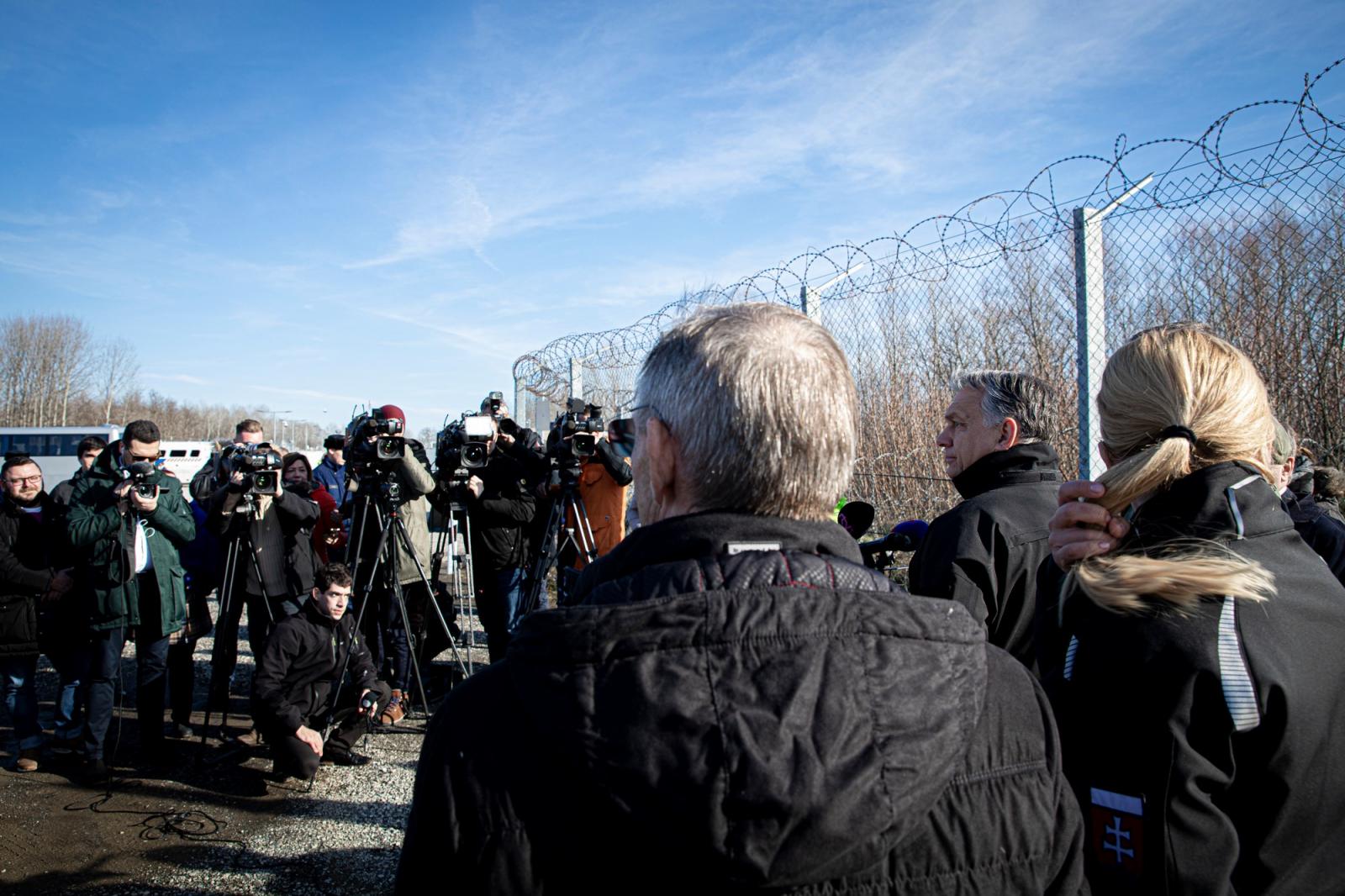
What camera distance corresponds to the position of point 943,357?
5.61 metres

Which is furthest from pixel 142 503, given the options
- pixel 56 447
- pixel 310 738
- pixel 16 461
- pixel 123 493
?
pixel 56 447

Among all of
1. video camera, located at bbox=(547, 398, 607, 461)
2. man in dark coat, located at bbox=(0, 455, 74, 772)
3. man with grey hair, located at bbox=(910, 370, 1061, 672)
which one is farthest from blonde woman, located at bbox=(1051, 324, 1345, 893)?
man in dark coat, located at bbox=(0, 455, 74, 772)

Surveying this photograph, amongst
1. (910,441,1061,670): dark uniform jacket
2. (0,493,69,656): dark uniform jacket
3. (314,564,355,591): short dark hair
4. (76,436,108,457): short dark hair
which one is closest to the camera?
(910,441,1061,670): dark uniform jacket

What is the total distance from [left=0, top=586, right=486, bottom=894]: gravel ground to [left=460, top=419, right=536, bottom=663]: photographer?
3.59 feet

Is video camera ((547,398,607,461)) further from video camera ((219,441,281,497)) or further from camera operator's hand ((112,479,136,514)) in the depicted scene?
camera operator's hand ((112,479,136,514))

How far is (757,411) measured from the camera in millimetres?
1058

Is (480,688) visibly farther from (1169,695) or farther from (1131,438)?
(1131,438)

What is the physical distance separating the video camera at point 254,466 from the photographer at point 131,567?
1.11 feet

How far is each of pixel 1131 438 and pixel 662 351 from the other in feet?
2.99

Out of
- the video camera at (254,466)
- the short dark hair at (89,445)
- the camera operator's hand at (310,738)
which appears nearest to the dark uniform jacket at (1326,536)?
the camera operator's hand at (310,738)

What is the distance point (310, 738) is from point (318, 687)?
0.39 meters

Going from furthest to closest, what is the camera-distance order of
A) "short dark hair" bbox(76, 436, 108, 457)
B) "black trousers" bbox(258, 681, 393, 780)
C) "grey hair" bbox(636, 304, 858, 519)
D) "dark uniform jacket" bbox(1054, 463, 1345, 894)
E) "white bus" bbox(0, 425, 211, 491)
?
"white bus" bbox(0, 425, 211, 491) → "short dark hair" bbox(76, 436, 108, 457) → "black trousers" bbox(258, 681, 393, 780) → "dark uniform jacket" bbox(1054, 463, 1345, 894) → "grey hair" bbox(636, 304, 858, 519)

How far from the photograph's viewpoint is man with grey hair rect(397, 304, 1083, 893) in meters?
0.79

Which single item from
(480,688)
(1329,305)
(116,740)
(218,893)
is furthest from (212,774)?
(1329,305)
